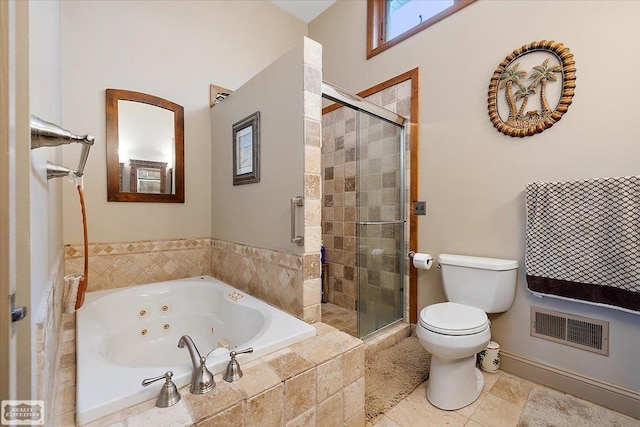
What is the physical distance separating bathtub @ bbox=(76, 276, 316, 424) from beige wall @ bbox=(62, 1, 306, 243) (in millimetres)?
522

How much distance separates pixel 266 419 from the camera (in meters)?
1.02

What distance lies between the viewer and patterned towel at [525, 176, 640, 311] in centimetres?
142

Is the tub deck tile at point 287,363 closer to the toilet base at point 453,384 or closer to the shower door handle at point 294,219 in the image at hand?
the shower door handle at point 294,219

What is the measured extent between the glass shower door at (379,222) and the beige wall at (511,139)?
19 cm

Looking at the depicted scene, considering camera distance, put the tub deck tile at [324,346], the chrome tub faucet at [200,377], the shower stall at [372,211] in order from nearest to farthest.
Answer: the chrome tub faucet at [200,377], the tub deck tile at [324,346], the shower stall at [372,211]

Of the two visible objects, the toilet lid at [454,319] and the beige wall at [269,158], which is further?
the beige wall at [269,158]

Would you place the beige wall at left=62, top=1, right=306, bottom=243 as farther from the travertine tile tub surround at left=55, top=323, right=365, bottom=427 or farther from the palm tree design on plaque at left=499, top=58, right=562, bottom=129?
the palm tree design on plaque at left=499, top=58, right=562, bottom=129

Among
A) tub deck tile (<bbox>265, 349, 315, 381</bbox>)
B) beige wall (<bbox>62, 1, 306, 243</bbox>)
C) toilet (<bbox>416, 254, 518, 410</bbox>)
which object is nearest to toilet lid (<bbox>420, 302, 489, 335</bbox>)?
toilet (<bbox>416, 254, 518, 410</bbox>)

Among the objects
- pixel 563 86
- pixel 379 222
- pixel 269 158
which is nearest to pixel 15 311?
pixel 269 158

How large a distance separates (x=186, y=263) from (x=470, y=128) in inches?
98.3

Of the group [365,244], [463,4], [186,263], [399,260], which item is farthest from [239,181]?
[463,4]

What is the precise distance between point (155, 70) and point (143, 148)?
0.63 m

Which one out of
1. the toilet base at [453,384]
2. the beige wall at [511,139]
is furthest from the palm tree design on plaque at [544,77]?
the toilet base at [453,384]

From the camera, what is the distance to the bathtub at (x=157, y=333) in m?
0.96
